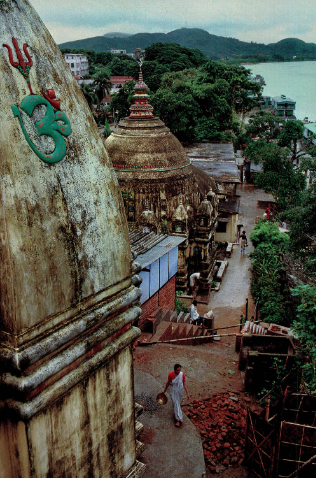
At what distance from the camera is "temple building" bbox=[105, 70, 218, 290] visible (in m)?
20.7

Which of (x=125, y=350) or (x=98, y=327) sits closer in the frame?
(x=98, y=327)

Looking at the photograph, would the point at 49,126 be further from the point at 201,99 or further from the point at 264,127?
the point at 264,127

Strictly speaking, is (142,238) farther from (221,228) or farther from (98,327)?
(221,228)

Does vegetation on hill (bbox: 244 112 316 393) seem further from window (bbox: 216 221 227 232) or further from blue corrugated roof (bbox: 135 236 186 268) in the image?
blue corrugated roof (bbox: 135 236 186 268)

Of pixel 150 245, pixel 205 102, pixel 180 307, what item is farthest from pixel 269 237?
pixel 205 102

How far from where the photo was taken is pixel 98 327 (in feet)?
12.8

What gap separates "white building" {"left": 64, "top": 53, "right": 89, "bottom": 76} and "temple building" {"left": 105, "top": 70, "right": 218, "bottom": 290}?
71174 mm

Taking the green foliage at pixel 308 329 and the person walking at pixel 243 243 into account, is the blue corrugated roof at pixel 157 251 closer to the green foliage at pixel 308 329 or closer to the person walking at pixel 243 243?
the green foliage at pixel 308 329

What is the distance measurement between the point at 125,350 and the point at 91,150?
6.73 feet

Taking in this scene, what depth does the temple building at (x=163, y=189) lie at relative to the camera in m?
20.7

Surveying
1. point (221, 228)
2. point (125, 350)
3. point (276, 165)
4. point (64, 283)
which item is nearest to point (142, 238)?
point (125, 350)

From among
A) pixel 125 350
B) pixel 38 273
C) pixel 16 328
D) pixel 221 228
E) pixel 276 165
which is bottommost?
pixel 221 228

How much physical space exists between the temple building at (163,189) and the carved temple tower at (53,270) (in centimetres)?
1601

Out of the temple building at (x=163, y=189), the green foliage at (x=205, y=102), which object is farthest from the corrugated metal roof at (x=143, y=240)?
the green foliage at (x=205, y=102)
